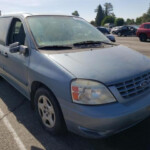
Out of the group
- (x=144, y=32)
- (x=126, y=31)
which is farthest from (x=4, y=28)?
(x=126, y=31)

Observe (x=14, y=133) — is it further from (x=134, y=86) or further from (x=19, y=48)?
(x=134, y=86)

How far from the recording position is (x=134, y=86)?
8.13 feet

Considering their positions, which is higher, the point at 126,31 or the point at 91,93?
the point at 126,31

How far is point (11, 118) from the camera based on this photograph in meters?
3.41

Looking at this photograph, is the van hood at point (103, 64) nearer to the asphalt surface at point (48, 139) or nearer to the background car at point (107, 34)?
the asphalt surface at point (48, 139)

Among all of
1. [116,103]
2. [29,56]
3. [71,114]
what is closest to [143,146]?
[116,103]

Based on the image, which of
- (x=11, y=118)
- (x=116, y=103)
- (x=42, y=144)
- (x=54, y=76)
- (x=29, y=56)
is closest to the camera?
(x=116, y=103)

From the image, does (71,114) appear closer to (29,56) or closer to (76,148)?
(76,148)

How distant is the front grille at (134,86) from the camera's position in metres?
2.37

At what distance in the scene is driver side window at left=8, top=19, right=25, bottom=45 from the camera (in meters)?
3.46

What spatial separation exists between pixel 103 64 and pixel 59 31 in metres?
1.19

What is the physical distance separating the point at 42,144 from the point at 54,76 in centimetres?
98

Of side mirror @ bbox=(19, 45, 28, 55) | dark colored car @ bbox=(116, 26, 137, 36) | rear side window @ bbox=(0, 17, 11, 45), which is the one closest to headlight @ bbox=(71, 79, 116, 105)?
side mirror @ bbox=(19, 45, 28, 55)

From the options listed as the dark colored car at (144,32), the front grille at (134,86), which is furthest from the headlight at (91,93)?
the dark colored car at (144,32)
